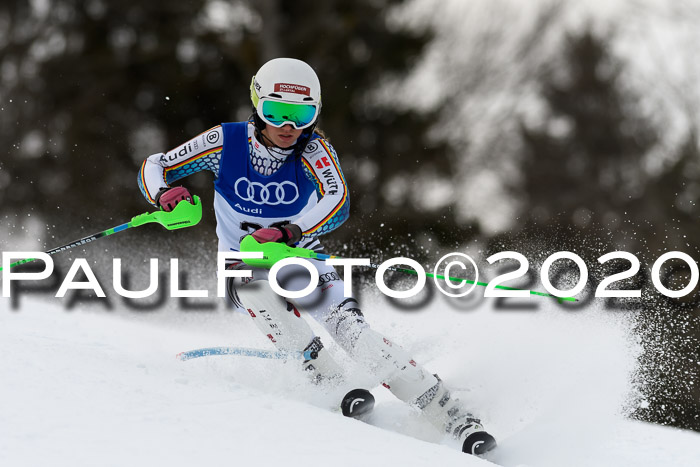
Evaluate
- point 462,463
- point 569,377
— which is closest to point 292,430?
point 462,463

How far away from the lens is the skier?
4465 mm

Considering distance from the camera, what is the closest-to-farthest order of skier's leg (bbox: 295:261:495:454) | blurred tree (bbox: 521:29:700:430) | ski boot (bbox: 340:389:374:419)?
skier's leg (bbox: 295:261:495:454), ski boot (bbox: 340:389:374:419), blurred tree (bbox: 521:29:700:430)

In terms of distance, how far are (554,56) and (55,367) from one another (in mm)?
20080

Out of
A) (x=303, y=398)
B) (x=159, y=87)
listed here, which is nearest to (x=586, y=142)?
(x=159, y=87)

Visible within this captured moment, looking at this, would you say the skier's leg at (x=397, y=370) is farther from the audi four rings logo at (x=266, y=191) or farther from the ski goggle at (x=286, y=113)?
the ski goggle at (x=286, y=113)

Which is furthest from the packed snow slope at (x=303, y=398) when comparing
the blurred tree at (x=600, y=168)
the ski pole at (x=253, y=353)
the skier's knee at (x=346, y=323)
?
the blurred tree at (x=600, y=168)

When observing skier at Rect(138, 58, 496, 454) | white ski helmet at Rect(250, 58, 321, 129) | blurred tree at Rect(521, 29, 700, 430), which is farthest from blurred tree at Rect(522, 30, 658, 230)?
white ski helmet at Rect(250, 58, 321, 129)

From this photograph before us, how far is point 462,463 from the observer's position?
12.1 feet

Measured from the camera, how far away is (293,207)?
4.73 metres

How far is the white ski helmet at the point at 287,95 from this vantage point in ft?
14.8

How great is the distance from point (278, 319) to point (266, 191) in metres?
0.67

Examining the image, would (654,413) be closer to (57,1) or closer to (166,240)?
(166,240)

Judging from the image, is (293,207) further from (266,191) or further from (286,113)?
(286,113)

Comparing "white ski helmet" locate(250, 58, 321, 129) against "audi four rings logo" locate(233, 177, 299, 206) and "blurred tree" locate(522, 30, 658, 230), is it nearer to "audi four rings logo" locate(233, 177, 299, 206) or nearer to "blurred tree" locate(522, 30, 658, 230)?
"audi four rings logo" locate(233, 177, 299, 206)
